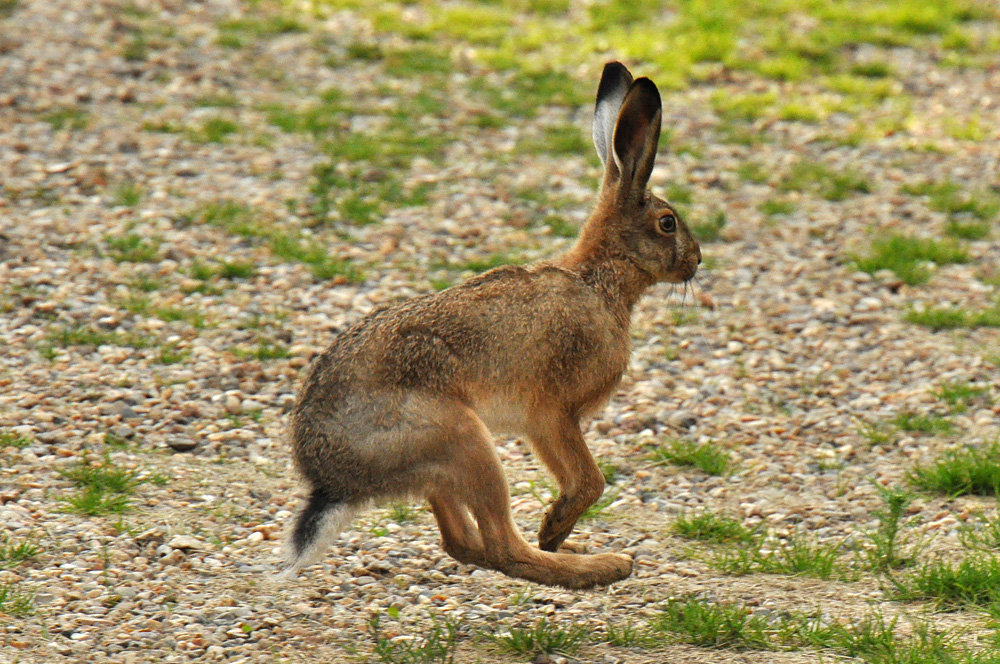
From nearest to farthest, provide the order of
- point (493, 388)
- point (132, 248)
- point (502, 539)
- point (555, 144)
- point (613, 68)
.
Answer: point (502, 539)
point (493, 388)
point (613, 68)
point (132, 248)
point (555, 144)

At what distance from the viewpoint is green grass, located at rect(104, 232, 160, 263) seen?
870 cm

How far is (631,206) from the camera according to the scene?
606 centimetres

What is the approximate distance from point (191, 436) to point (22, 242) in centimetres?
283

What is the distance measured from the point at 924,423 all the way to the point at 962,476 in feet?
2.40

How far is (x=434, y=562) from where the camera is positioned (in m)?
5.90

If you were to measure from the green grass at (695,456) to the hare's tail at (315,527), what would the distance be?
2438 millimetres

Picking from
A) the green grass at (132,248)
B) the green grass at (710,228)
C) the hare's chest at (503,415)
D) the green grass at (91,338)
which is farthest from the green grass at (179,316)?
the green grass at (710,228)

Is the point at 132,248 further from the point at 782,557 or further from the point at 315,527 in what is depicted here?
the point at 782,557

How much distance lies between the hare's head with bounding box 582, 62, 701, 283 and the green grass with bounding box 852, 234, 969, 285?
327 cm

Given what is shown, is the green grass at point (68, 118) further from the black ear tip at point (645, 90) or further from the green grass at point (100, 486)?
the black ear tip at point (645, 90)

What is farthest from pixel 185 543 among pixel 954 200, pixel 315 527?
pixel 954 200

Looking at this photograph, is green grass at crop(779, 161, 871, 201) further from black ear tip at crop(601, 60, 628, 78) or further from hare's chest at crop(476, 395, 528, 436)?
hare's chest at crop(476, 395, 528, 436)

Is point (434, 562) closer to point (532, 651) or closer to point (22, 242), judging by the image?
point (532, 651)

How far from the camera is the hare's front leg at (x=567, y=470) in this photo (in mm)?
5480
